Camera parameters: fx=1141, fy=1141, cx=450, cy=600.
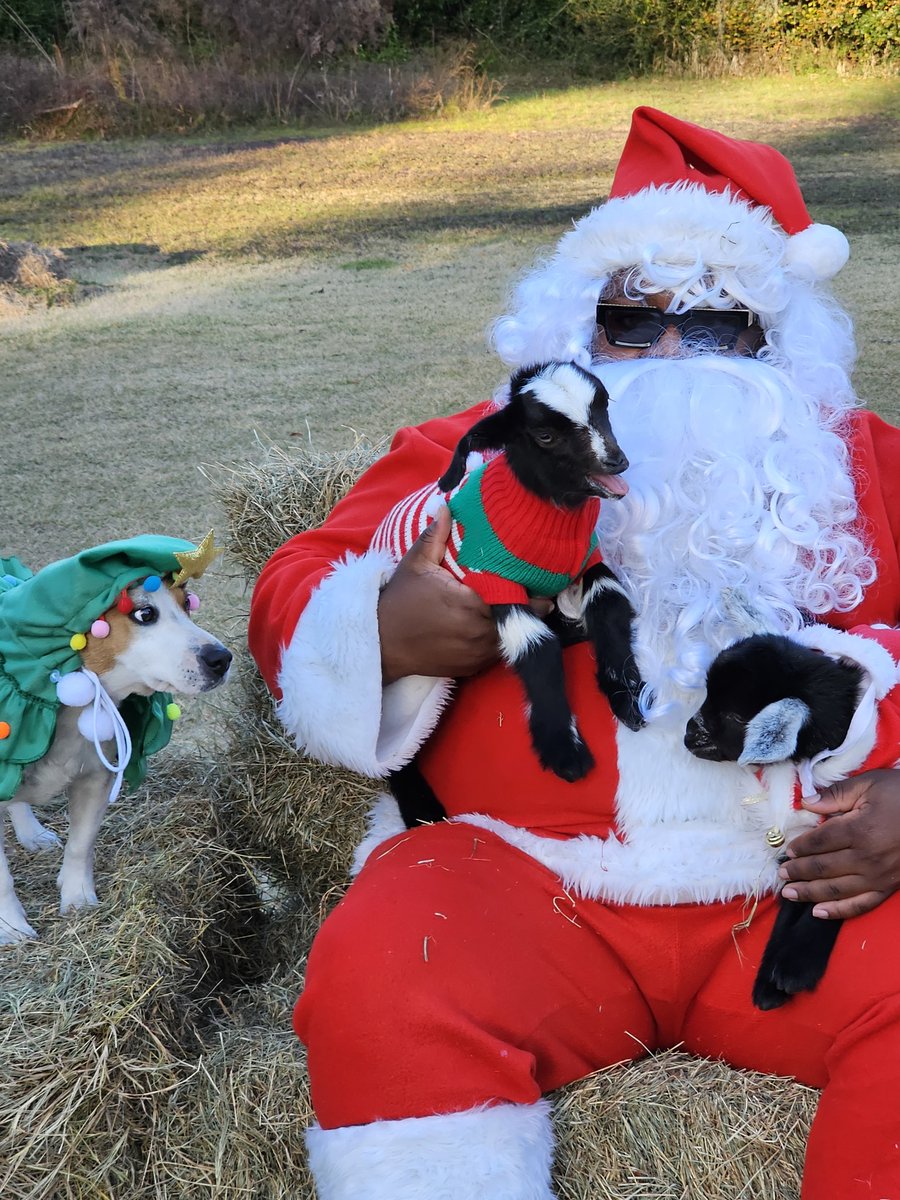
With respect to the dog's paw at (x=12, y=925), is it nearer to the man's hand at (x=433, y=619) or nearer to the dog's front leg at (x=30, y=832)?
the dog's front leg at (x=30, y=832)

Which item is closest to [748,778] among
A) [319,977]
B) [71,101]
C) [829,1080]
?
[829,1080]

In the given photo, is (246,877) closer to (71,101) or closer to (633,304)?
(633,304)

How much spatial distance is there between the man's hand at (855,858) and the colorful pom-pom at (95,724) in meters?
1.10

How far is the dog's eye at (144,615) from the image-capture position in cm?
190

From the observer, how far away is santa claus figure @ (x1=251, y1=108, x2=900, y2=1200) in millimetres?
1403

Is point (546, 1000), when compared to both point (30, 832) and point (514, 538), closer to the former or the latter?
point (514, 538)

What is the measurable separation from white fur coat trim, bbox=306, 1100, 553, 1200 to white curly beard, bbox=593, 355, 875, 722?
0.65 m

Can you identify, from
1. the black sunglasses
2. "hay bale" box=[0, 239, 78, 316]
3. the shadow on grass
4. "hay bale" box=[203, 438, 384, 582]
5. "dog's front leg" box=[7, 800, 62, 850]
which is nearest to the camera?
the black sunglasses

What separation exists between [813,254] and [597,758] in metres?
1.06

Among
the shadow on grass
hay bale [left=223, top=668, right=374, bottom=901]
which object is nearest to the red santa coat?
hay bale [left=223, top=668, right=374, bottom=901]

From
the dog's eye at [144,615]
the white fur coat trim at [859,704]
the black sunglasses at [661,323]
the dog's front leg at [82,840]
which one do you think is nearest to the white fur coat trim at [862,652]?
the white fur coat trim at [859,704]

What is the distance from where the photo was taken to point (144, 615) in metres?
1.90

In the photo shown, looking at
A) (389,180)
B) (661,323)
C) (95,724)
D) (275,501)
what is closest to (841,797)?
(661,323)

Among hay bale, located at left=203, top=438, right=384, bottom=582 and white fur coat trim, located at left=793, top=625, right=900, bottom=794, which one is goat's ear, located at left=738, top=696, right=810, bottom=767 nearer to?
white fur coat trim, located at left=793, top=625, right=900, bottom=794
